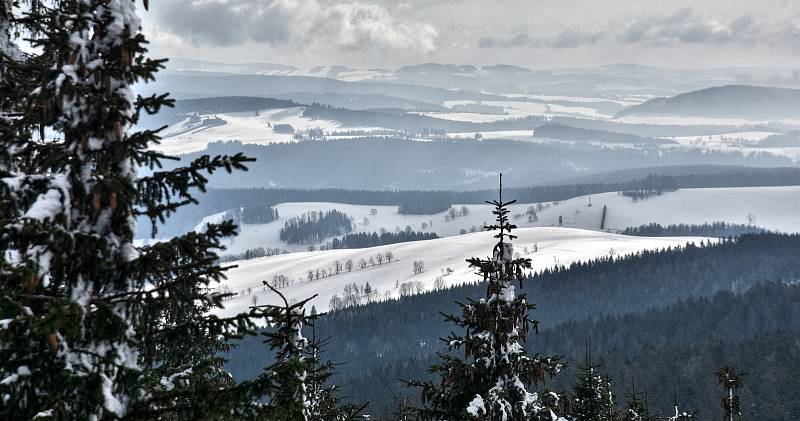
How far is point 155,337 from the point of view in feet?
33.7

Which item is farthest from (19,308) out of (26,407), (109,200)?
(109,200)

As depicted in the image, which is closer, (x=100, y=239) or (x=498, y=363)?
(x=100, y=239)

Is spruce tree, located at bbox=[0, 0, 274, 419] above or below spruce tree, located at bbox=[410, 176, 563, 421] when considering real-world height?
above

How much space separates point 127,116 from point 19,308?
10.8 ft

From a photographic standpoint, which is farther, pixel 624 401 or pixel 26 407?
pixel 624 401

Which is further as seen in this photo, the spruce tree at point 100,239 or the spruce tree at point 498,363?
the spruce tree at point 498,363

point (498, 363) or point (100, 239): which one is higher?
point (100, 239)

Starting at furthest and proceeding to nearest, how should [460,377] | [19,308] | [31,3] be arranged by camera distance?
1. [460,377]
2. [31,3]
3. [19,308]

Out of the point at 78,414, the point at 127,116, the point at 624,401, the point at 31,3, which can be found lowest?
the point at 624,401

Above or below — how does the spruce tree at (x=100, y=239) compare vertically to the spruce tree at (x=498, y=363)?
above

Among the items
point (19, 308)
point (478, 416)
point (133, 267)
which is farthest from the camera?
point (478, 416)

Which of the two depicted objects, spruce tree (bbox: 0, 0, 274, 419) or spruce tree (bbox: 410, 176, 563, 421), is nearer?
spruce tree (bbox: 0, 0, 274, 419)

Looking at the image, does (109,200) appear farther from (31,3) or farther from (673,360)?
(673,360)

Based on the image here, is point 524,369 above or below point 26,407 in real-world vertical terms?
below
